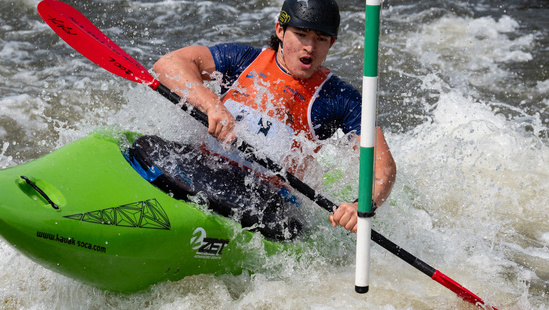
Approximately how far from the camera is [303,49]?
3332 millimetres

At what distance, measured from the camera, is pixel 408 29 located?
8.11m

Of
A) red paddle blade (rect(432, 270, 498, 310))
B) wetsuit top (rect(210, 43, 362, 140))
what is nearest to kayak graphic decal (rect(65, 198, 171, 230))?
wetsuit top (rect(210, 43, 362, 140))

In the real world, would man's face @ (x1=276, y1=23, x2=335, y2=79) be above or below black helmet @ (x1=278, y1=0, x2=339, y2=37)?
below

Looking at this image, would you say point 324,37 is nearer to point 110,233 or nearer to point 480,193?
point 110,233

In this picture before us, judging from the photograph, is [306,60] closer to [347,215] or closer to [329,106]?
[329,106]

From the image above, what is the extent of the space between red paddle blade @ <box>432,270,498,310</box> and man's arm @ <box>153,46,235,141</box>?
45.9 inches

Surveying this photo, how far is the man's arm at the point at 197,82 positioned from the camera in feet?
10.0

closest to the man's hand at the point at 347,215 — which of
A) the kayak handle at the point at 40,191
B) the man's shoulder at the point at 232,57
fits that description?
the man's shoulder at the point at 232,57

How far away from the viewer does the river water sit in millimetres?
3293

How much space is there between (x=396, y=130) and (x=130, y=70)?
2.92 m

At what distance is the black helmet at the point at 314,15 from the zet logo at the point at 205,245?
3.61 feet

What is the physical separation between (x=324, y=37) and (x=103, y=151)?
120 cm

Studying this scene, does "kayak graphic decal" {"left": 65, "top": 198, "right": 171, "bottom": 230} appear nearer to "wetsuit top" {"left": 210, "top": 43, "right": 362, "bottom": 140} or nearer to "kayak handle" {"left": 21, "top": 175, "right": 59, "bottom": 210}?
"kayak handle" {"left": 21, "top": 175, "right": 59, "bottom": 210}

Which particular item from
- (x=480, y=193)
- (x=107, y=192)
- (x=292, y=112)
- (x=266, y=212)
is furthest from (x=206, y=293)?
(x=480, y=193)
